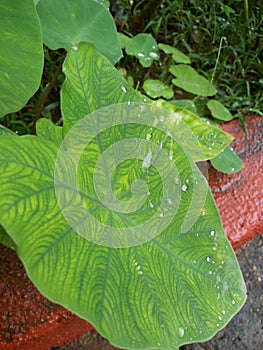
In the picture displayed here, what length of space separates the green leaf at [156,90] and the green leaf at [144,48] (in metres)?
0.07

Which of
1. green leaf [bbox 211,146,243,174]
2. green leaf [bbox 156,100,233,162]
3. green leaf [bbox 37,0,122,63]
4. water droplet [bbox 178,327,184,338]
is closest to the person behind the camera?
water droplet [bbox 178,327,184,338]

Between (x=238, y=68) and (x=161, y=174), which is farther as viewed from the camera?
(x=238, y=68)

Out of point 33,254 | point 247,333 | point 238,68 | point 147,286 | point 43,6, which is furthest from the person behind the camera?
point 238,68

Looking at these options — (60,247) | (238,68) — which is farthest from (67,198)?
(238,68)

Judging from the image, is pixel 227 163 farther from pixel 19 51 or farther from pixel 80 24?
pixel 19 51

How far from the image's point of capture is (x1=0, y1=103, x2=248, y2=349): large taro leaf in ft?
2.76

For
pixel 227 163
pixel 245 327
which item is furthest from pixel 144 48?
pixel 245 327

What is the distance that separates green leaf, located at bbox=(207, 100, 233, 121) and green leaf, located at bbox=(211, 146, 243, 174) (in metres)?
0.19

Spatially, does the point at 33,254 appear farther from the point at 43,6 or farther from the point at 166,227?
the point at 43,6

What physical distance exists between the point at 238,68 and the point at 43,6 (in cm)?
92

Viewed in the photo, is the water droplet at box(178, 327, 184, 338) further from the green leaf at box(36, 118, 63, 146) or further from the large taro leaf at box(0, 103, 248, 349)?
the green leaf at box(36, 118, 63, 146)

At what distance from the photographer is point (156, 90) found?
1.66 metres

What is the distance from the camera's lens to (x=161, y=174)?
A: 103cm

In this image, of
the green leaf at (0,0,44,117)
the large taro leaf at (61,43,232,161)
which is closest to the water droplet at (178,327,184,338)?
the large taro leaf at (61,43,232,161)
